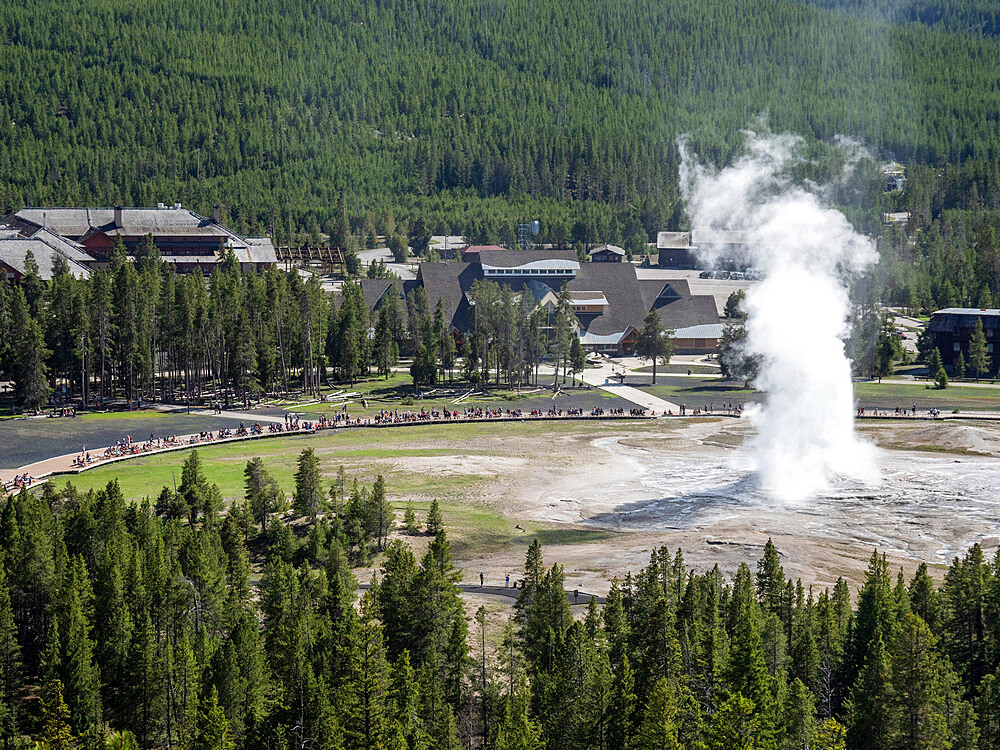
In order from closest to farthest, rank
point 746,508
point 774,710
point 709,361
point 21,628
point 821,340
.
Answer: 1. point 774,710
2. point 21,628
3. point 746,508
4. point 821,340
5. point 709,361

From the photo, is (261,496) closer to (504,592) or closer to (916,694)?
(504,592)

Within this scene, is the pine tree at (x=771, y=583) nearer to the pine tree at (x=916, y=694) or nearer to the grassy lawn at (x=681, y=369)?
the pine tree at (x=916, y=694)

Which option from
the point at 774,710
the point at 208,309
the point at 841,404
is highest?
the point at 208,309

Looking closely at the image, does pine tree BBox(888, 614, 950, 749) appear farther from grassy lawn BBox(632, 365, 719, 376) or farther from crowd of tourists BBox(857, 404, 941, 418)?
grassy lawn BBox(632, 365, 719, 376)

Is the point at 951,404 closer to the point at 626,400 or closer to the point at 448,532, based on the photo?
the point at 626,400

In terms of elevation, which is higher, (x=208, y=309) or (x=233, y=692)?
(x=208, y=309)

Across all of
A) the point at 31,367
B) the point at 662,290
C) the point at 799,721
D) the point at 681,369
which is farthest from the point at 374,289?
the point at 799,721

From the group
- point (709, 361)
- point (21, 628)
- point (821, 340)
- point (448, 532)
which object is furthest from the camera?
point (709, 361)

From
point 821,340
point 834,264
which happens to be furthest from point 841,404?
point 834,264

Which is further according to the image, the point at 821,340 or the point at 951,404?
the point at 951,404
